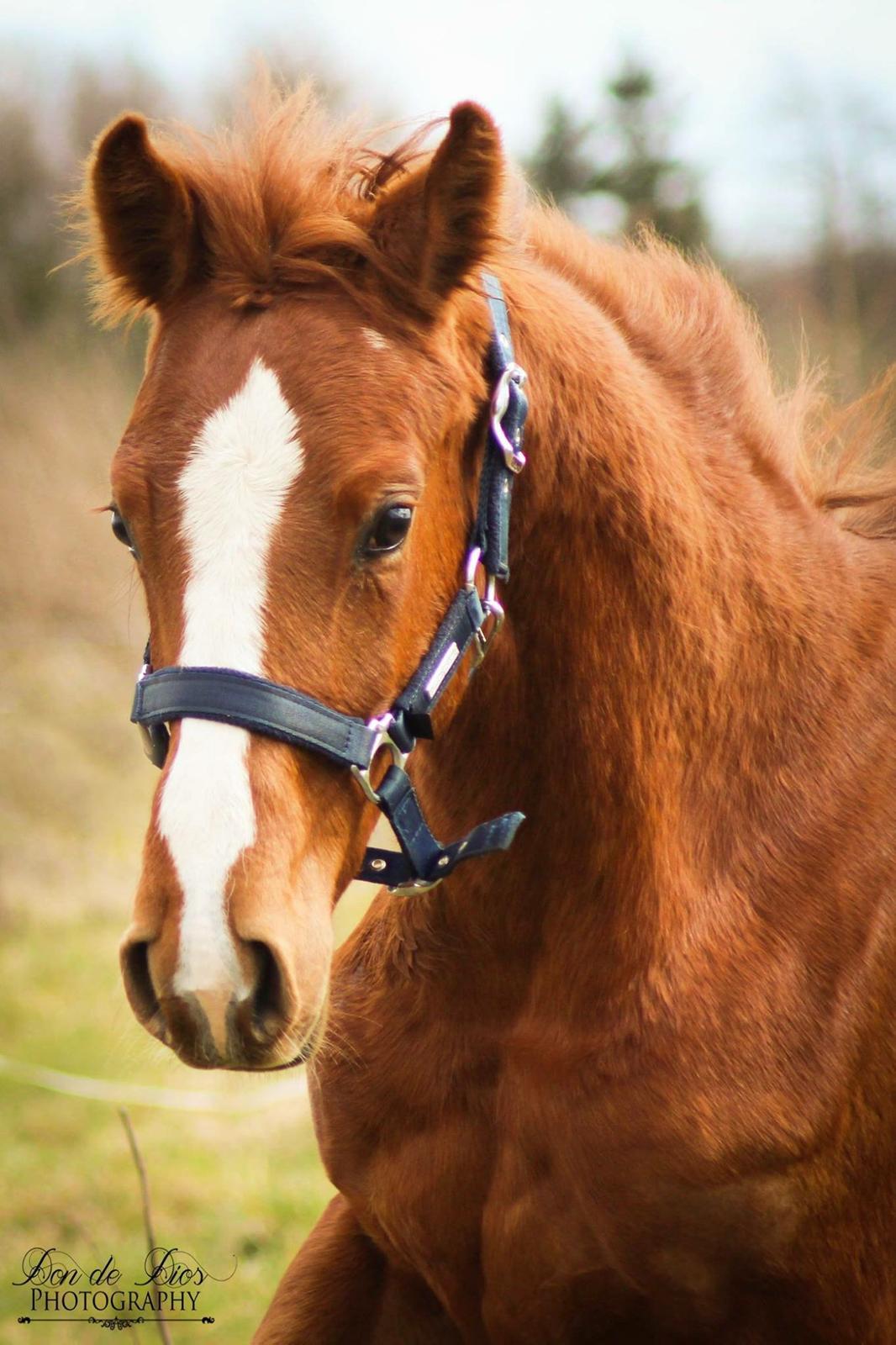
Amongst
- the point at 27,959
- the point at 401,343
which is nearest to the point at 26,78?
the point at 27,959

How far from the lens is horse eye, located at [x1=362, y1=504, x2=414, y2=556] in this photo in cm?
195

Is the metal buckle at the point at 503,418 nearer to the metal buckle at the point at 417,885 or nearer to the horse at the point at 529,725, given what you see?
the horse at the point at 529,725

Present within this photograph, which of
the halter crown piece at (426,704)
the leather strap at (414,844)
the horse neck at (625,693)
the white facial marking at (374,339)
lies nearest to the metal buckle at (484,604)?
the halter crown piece at (426,704)

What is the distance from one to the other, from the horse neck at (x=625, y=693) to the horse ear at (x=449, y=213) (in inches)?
8.2

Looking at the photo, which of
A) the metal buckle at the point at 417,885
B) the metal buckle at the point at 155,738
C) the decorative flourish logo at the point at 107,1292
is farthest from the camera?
the decorative flourish logo at the point at 107,1292

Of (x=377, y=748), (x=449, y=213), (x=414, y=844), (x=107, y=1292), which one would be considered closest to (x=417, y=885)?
(x=414, y=844)

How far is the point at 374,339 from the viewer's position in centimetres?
206

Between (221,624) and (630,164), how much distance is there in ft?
30.8

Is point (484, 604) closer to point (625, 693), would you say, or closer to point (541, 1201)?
point (625, 693)

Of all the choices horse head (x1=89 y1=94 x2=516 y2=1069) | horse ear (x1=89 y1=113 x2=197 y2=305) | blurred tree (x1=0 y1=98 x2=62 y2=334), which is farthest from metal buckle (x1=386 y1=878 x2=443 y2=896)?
blurred tree (x1=0 y1=98 x2=62 y2=334)

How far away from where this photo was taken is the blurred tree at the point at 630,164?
10133 millimetres

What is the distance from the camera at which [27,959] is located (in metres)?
7.63

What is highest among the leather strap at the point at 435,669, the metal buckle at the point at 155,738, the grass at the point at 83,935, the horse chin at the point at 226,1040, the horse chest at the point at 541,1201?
the leather strap at the point at 435,669

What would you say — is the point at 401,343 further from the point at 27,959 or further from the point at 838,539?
the point at 27,959
